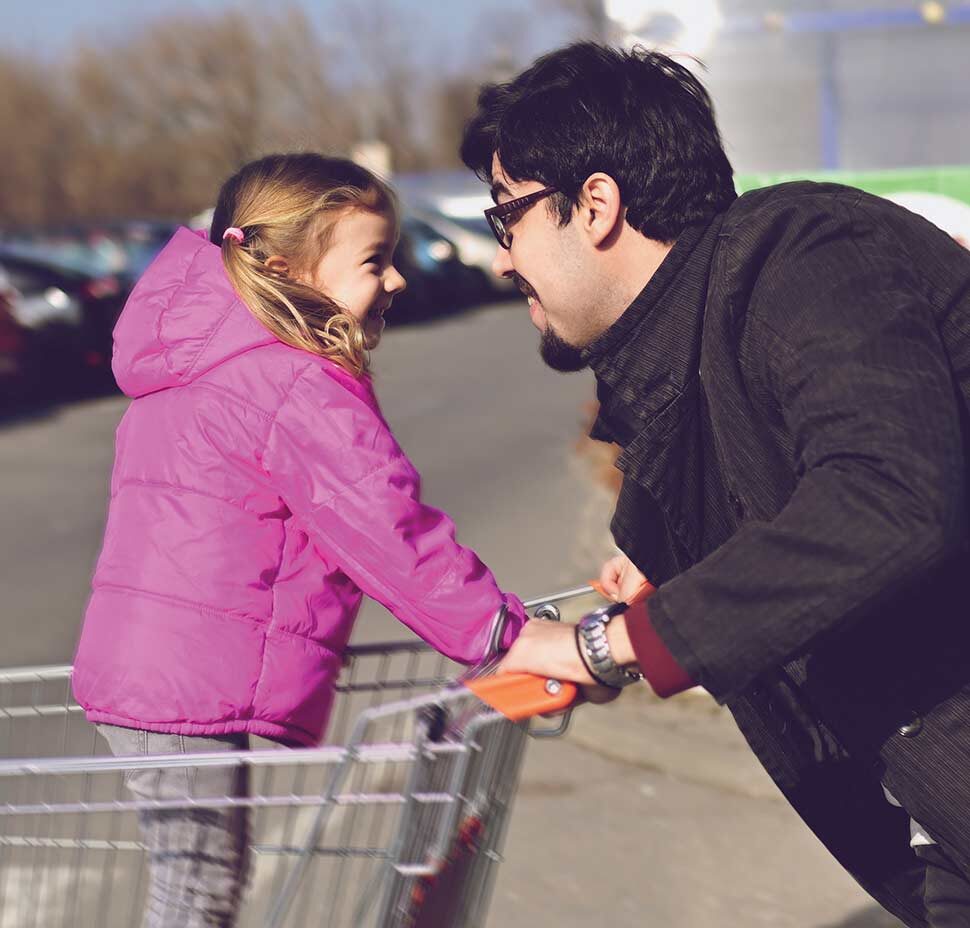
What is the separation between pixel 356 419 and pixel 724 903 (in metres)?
2.18

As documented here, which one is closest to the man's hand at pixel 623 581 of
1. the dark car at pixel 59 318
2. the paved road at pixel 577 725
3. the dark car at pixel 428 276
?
the paved road at pixel 577 725

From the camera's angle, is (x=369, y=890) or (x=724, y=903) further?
(x=724, y=903)

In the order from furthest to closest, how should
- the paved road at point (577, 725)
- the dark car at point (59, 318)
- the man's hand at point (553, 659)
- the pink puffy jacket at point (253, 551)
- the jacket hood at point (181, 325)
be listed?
the dark car at point (59, 318) < the paved road at point (577, 725) < the jacket hood at point (181, 325) < the pink puffy jacket at point (253, 551) < the man's hand at point (553, 659)

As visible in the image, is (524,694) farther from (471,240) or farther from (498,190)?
(471,240)

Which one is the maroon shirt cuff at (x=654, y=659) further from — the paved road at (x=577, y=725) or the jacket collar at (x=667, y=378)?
the paved road at (x=577, y=725)

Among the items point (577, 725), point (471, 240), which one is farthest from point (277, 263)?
point (471, 240)

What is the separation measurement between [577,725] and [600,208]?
3375 mm

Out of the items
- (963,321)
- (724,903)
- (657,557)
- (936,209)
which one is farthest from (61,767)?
(936,209)

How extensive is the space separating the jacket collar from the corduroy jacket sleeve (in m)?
0.25

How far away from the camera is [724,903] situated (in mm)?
4223

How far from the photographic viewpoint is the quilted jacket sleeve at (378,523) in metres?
2.61

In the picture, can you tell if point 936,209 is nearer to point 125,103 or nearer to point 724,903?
point 724,903

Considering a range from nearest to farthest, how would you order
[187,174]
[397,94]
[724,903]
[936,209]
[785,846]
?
[724,903]
[785,846]
[936,209]
[187,174]
[397,94]

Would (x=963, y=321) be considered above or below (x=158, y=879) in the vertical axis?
above
